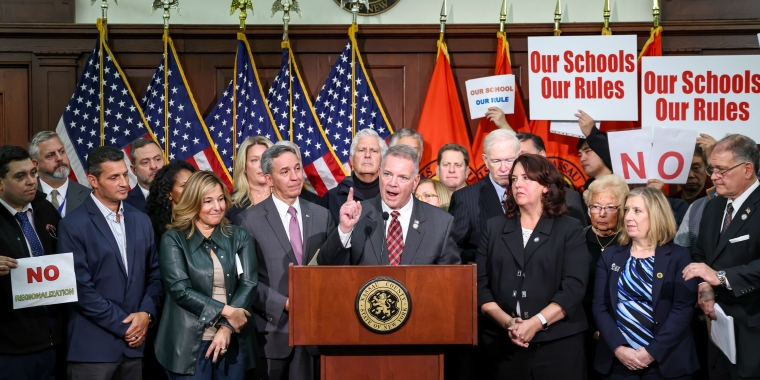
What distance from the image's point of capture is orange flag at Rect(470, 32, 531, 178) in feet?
20.4

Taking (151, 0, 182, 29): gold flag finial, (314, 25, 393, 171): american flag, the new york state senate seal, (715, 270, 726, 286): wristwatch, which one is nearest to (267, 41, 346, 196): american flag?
(314, 25, 393, 171): american flag

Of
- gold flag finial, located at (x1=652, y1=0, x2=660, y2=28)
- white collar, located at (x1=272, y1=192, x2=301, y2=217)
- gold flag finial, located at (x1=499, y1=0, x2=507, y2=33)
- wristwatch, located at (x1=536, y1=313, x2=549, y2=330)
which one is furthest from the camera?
gold flag finial, located at (x1=499, y1=0, x2=507, y2=33)

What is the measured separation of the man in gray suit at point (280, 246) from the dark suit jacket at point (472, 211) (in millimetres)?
780

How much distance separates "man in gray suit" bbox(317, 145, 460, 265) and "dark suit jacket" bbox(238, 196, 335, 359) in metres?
0.50

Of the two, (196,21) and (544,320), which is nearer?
(544,320)

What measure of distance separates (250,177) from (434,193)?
3.88 feet

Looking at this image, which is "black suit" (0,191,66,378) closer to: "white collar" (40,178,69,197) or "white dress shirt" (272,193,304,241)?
"white collar" (40,178,69,197)

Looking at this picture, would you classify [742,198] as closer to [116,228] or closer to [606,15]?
[606,15]

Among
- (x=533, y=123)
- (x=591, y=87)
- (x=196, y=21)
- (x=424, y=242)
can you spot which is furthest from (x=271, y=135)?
(x=424, y=242)

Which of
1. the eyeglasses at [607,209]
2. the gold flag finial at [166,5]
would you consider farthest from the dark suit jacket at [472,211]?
the gold flag finial at [166,5]

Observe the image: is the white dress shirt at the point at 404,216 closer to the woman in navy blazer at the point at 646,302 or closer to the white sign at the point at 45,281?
the woman in navy blazer at the point at 646,302

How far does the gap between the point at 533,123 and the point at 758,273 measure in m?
2.69

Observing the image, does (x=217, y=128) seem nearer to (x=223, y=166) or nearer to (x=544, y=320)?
(x=223, y=166)

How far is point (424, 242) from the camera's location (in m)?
3.44
